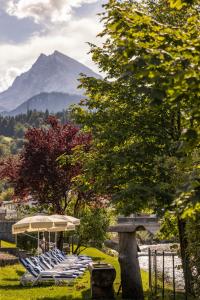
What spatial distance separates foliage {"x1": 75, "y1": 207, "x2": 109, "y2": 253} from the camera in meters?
31.6

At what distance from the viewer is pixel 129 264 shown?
1505 cm

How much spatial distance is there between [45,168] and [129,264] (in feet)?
46.8

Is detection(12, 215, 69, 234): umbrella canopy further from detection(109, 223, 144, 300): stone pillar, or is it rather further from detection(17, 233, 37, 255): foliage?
detection(17, 233, 37, 255): foliage

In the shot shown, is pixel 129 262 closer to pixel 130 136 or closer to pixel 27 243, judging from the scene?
pixel 130 136

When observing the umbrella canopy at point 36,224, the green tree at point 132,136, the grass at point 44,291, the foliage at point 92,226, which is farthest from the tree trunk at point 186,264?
the foliage at point 92,226

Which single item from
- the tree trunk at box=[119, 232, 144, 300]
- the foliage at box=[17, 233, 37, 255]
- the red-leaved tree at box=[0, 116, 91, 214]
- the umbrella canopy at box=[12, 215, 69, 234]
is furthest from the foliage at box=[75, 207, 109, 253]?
the tree trunk at box=[119, 232, 144, 300]

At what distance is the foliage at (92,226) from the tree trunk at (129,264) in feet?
53.0

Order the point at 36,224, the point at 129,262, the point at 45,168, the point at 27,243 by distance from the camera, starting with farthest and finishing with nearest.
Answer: the point at 27,243 < the point at 45,168 < the point at 36,224 < the point at 129,262

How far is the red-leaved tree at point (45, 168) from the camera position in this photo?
28.4 m

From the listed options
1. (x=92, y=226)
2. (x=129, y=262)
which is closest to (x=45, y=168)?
(x=92, y=226)

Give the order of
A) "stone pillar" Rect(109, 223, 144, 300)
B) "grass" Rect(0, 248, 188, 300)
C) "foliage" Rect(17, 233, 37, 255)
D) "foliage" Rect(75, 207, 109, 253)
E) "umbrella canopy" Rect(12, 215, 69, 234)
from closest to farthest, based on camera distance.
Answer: "stone pillar" Rect(109, 223, 144, 300)
"grass" Rect(0, 248, 188, 300)
"umbrella canopy" Rect(12, 215, 69, 234)
"foliage" Rect(75, 207, 109, 253)
"foliage" Rect(17, 233, 37, 255)

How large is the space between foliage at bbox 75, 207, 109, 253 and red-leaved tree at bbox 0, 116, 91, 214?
2103 millimetres

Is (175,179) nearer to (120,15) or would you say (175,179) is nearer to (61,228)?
(120,15)

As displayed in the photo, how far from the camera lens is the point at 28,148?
28906 millimetres
